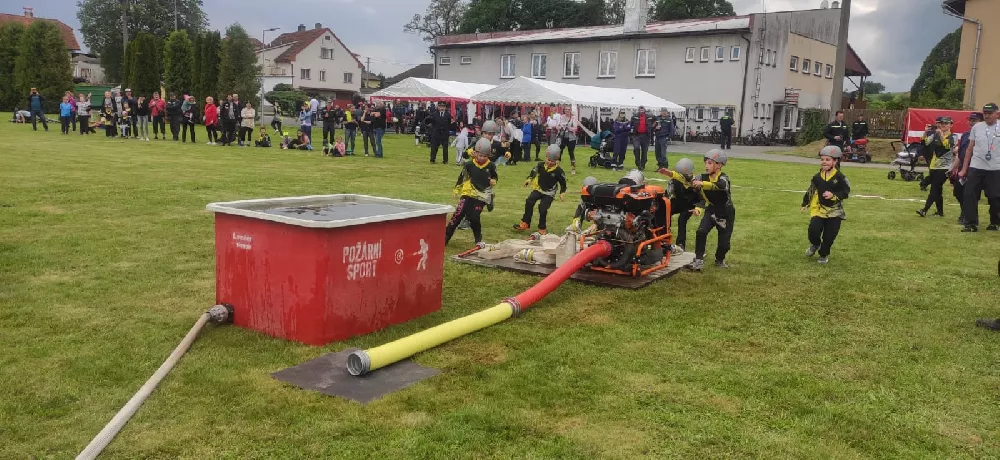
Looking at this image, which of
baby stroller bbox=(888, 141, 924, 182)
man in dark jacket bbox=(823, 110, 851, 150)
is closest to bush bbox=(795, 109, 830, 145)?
man in dark jacket bbox=(823, 110, 851, 150)

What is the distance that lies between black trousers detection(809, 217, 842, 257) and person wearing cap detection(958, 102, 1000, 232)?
12.0 ft

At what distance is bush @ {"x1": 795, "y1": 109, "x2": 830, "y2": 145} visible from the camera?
39375 mm

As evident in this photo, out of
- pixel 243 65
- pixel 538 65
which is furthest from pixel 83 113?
pixel 538 65

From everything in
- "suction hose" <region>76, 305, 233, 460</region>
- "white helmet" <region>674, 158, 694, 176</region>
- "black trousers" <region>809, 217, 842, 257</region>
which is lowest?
"suction hose" <region>76, 305, 233, 460</region>

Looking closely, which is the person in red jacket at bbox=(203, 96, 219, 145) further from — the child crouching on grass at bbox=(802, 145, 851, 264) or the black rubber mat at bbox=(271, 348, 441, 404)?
the black rubber mat at bbox=(271, 348, 441, 404)

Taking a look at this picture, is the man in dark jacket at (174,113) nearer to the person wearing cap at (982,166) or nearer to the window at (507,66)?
the person wearing cap at (982,166)

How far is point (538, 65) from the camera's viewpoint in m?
51.4

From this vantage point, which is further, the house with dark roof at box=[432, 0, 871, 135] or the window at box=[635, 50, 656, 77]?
the window at box=[635, 50, 656, 77]

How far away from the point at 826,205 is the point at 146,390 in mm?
8198

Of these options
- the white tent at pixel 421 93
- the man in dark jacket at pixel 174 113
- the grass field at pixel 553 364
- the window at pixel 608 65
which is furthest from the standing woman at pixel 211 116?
the window at pixel 608 65

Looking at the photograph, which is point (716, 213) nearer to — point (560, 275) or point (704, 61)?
point (560, 275)

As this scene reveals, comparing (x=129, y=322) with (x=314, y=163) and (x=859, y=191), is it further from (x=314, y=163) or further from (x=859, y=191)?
(x=859, y=191)

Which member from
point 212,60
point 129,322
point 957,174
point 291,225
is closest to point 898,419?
point 291,225

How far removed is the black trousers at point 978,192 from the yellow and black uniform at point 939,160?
3.12ft
